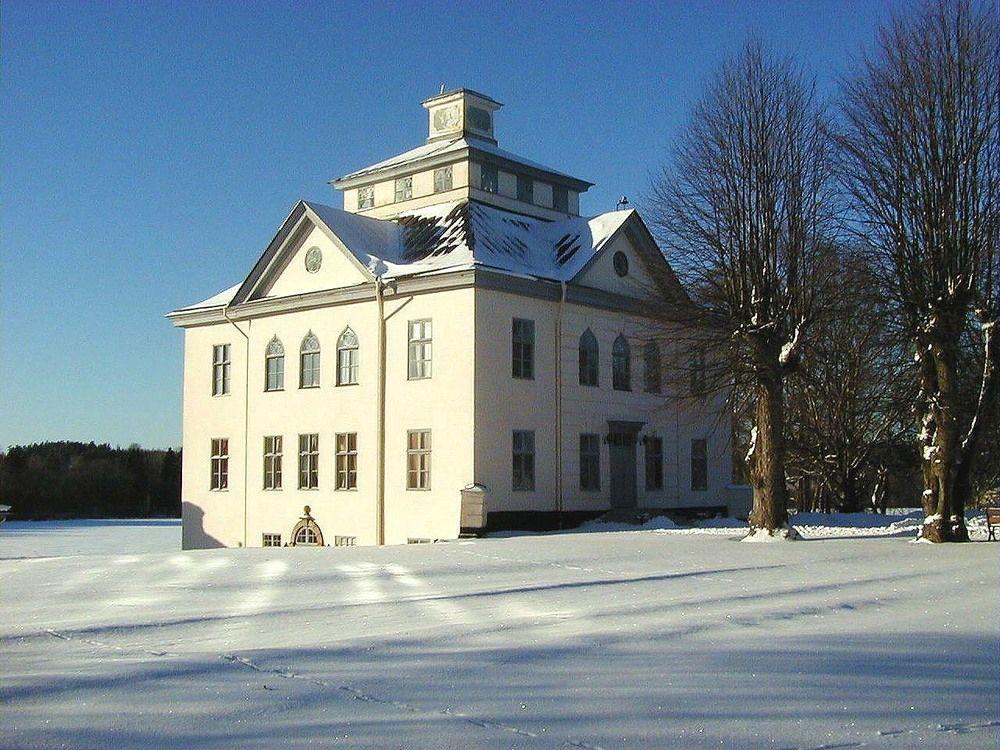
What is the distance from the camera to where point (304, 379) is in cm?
3281

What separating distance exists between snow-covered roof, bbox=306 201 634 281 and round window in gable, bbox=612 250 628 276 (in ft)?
2.66

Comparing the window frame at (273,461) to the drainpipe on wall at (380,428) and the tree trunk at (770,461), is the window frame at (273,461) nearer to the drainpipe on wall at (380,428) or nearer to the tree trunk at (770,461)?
the drainpipe on wall at (380,428)

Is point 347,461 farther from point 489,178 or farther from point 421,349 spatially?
point 489,178

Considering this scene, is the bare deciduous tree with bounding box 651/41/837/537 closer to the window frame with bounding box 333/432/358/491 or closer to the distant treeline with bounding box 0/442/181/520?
the window frame with bounding box 333/432/358/491

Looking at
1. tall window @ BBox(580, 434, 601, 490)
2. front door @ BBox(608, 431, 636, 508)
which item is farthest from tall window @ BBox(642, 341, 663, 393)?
tall window @ BBox(580, 434, 601, 490)

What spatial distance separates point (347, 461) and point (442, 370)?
441 centimetres

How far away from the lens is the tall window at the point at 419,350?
29453mm

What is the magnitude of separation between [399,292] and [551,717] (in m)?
23.3

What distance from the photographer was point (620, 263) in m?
33.0

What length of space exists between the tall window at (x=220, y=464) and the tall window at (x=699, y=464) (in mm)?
14502

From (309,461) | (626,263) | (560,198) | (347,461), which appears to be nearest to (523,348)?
(626,263)

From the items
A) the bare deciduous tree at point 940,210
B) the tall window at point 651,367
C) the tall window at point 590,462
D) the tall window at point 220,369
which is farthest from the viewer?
the tall window at point 220,369

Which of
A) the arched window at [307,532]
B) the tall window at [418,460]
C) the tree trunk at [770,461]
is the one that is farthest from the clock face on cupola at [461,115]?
the tree trunk at [770,461]

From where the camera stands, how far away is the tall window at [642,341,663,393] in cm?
3350
